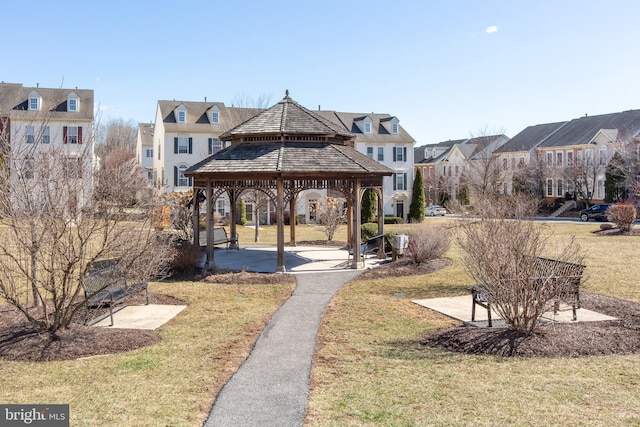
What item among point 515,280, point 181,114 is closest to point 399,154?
point 181,114

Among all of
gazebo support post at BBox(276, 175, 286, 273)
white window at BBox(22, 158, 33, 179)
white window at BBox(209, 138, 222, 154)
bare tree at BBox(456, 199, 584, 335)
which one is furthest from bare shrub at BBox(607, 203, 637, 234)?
white window at BBox(22, 158, 33, 179)

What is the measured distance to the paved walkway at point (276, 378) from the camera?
599cm

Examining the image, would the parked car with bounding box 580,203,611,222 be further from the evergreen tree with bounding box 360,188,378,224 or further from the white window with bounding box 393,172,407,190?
the evergreen tree with bounding box 360,188,378,224

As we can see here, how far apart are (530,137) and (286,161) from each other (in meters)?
51.5

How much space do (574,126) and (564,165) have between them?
6213 millimetres

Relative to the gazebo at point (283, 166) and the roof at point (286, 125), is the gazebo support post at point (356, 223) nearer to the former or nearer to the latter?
the gazebo at point (283, 166)

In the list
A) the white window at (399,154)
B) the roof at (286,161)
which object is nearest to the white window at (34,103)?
the roof at (286,161)

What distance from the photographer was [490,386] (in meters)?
6.88

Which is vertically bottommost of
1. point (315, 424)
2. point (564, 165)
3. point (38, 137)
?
point (315, 424)

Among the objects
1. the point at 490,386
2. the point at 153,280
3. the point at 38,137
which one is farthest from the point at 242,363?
the point at 153,280

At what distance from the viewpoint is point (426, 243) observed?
1744 cm

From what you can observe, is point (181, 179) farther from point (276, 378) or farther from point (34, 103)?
point (276, 378)

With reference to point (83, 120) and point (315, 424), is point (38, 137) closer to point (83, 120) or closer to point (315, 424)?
point (315, 424)

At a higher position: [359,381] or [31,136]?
[31,136]
